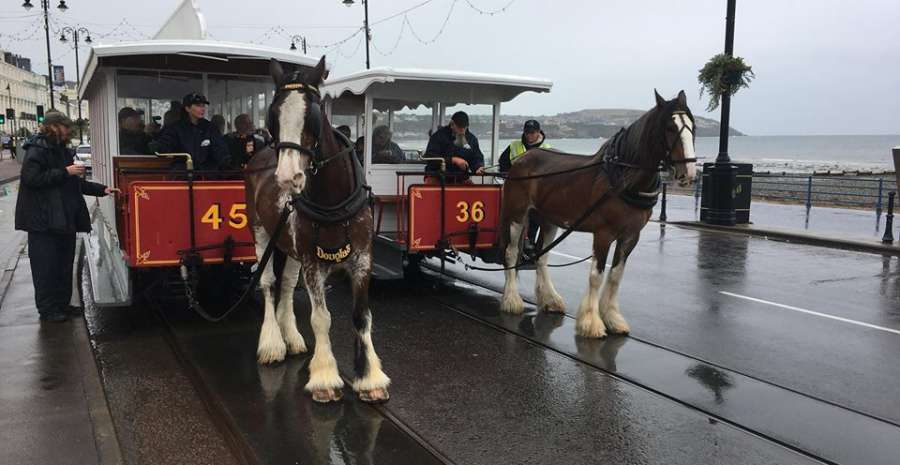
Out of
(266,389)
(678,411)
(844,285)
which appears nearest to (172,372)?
(266,389)

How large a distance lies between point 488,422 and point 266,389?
6.03 feet

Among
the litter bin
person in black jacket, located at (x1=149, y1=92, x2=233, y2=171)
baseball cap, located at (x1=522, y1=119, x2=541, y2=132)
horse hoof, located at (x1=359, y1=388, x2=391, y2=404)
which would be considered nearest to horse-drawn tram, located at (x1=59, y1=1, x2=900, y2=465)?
horse hoof, located at (x1=359, y1=388, x2=391, y2=404)

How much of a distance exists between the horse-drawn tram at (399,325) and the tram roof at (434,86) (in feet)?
0.14

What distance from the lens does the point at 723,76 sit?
1514 centimetres

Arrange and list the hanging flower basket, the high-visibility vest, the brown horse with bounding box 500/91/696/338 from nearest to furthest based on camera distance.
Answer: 1. the brown horse with bounding box 500/91/696/338
2. the high-visibility vest
3. the hanging flower basket

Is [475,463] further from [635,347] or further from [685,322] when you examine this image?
[685,322]

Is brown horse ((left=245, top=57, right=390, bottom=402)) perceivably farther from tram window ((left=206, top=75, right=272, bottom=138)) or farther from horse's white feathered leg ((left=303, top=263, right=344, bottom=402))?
tram window ((left=206, top=75, right=272, bottom=138))

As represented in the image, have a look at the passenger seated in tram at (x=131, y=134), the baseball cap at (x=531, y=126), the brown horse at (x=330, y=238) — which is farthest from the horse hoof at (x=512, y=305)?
the passenger seated in tram at (x=131, y=134)

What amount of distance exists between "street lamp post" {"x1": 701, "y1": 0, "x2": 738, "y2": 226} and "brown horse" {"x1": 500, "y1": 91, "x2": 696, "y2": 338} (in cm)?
938

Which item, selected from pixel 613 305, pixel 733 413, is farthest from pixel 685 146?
pixel 733 413

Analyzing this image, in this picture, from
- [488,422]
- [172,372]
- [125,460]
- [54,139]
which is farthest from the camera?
[54,139]

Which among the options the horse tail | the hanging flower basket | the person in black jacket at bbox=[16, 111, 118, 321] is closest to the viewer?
the person in black jacket at bbox=[16, 111, 118, 321]

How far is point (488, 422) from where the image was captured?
15.4 feet

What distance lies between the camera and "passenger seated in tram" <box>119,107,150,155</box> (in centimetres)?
826
